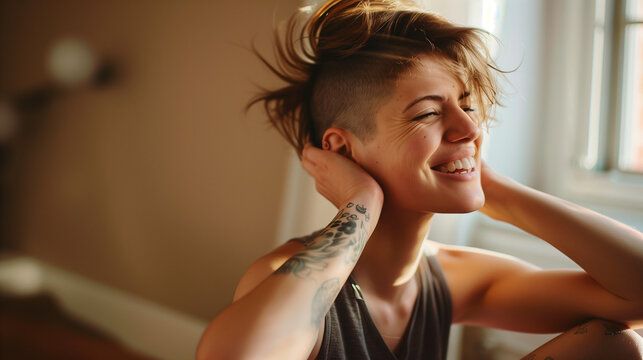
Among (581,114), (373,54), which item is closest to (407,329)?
(373,54)

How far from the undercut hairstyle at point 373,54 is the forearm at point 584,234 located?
19 cm

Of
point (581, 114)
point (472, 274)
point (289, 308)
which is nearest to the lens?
point (289, 308)

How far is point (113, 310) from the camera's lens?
2.11 m

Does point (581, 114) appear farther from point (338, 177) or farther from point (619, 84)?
point (338, 177)

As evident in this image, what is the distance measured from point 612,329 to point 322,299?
552 mm

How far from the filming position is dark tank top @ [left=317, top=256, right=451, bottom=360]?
84 cm

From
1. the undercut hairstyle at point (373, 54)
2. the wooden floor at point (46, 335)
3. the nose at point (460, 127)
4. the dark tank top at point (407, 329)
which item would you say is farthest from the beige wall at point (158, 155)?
the nose at point (460, 127)

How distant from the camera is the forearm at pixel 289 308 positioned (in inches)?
24.8

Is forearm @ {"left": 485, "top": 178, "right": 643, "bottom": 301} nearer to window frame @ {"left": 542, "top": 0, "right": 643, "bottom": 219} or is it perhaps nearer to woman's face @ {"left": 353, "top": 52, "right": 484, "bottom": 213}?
woman's face @ {"left": 353, "top": 52, "right": 484, "bottom": 213}

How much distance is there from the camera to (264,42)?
4.97ft

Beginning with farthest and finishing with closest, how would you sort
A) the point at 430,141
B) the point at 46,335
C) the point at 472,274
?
the point at 46,335
the point at 472,274
the point at 430,141

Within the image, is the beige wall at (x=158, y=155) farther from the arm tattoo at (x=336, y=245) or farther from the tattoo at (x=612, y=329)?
the tattoo at (x=612, y=329)

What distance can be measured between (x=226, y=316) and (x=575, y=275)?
68 centimetres

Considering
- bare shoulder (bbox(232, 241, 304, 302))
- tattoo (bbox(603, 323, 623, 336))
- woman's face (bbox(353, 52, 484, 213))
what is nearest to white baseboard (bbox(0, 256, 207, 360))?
bare shoulder (bbox(232, 241, 304, 302))
